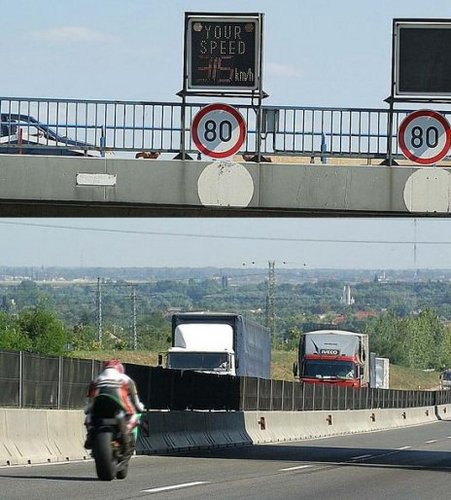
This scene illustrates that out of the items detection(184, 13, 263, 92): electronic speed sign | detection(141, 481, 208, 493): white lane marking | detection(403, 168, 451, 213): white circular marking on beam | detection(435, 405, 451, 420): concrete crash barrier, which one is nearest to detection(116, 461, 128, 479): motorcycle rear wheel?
detection(141, 481, 208, 493): white lane marking

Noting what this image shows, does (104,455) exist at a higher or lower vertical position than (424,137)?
lower

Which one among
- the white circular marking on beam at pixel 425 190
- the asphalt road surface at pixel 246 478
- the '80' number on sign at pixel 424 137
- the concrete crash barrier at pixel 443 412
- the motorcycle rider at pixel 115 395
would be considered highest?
the '80' number on sign at pixel 424 137

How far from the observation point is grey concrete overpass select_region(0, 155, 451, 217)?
25.7 m

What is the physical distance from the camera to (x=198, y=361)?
181 feet

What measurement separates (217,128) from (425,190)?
156 inches

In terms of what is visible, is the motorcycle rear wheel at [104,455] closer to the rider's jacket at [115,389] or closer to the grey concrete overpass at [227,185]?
the rider's jacket at [115,389]

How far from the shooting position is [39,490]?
55.0 ft

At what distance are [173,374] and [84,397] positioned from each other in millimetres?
6986

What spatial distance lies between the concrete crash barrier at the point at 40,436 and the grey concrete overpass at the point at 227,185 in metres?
4.07

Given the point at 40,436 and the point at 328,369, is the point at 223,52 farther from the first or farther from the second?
the point at 328,369

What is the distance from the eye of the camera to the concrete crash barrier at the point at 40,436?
21.3 meters

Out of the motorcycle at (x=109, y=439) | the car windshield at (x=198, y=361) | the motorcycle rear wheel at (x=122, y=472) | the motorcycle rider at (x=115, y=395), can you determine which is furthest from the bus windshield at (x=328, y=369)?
the motorcycle at (x=109, y=439)

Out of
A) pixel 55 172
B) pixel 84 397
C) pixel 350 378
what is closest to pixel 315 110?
pixel 55 172

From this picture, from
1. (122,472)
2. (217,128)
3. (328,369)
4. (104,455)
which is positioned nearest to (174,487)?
(104,455)
